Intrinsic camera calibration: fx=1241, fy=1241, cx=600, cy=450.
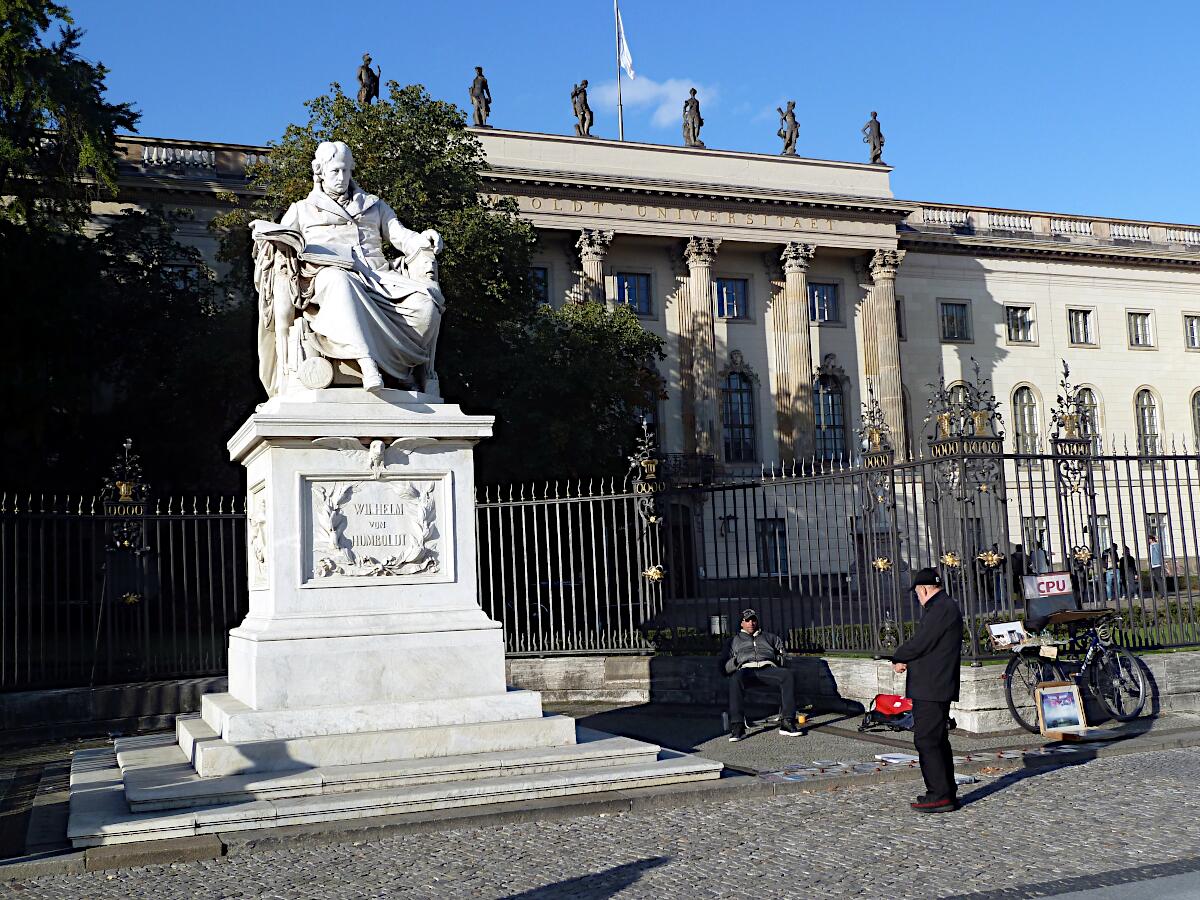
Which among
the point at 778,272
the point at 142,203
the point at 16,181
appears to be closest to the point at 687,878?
the point at 16,181

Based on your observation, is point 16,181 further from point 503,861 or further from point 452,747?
point 503,861

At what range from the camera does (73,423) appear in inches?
1016

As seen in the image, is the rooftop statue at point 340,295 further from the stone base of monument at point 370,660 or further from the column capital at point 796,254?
the column capital at point 796,254

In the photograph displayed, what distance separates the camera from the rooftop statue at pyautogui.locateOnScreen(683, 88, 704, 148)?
46000 mm

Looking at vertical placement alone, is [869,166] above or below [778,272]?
above

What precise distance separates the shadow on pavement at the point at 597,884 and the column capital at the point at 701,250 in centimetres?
3917

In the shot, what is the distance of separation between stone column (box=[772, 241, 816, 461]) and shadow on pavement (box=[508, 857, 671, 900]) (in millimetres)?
38837

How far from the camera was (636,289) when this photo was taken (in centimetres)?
4500

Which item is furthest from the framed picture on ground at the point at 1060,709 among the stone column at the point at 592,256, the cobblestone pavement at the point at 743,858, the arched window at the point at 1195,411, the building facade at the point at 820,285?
the arched window at the point at 1195,411

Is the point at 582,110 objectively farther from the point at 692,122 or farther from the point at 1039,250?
the point at 1039,250

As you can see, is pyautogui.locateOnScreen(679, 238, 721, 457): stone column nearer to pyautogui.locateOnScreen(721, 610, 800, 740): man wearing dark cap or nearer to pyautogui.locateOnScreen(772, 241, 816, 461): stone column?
pyautogui.locateOnScreen(772, 241, 816, 461): stone column

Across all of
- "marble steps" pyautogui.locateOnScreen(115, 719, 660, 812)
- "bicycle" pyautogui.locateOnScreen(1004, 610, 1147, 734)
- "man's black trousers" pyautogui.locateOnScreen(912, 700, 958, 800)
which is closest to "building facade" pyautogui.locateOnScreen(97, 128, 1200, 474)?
"bicycle" pyautogui.locateOnScreen(1004, 610, 1147, 734)

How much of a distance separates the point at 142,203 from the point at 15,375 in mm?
16152

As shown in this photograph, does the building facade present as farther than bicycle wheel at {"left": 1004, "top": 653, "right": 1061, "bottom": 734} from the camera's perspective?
Yes
